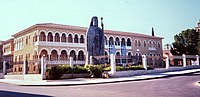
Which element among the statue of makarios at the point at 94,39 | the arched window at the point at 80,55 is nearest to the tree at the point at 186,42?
the arched window at the point at 80,55

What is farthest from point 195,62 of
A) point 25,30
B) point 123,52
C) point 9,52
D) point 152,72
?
point 9,52

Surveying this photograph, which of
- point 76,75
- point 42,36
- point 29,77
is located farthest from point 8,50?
point 76,75

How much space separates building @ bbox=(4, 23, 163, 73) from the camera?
1591 inches

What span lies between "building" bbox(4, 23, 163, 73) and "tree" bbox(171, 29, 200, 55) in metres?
9.37

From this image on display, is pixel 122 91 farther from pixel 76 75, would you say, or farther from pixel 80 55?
pixel 80 55

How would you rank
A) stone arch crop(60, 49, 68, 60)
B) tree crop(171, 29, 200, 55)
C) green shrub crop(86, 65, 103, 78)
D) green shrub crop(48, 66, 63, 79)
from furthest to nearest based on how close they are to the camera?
tree crop(171, 29, 200, 55), stone arch crop(60, 49, 68, 60), green shrub crop(86, 65, 103, 78), green shrub crop(48, 66, 63, 79)

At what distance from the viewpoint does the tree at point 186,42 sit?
171 feet

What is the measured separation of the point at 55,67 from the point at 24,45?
2653 centimetres

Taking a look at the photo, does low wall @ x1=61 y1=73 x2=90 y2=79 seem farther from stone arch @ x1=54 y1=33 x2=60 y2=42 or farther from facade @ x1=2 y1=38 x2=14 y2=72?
facade @ x1=2 y1=38 x2=14 y2=72

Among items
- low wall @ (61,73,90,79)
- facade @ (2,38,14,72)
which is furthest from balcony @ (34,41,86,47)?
low wall @ (61,73,90,79)

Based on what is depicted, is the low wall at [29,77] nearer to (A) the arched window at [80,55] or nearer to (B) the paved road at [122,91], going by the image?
(B) the paved road at [122,91]

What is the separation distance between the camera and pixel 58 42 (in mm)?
41969

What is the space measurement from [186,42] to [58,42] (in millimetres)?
30845

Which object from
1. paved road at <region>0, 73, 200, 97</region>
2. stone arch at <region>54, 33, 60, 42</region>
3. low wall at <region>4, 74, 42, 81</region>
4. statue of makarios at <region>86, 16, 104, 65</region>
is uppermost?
stone arch at <region>54, 33, 60, 42</region>
